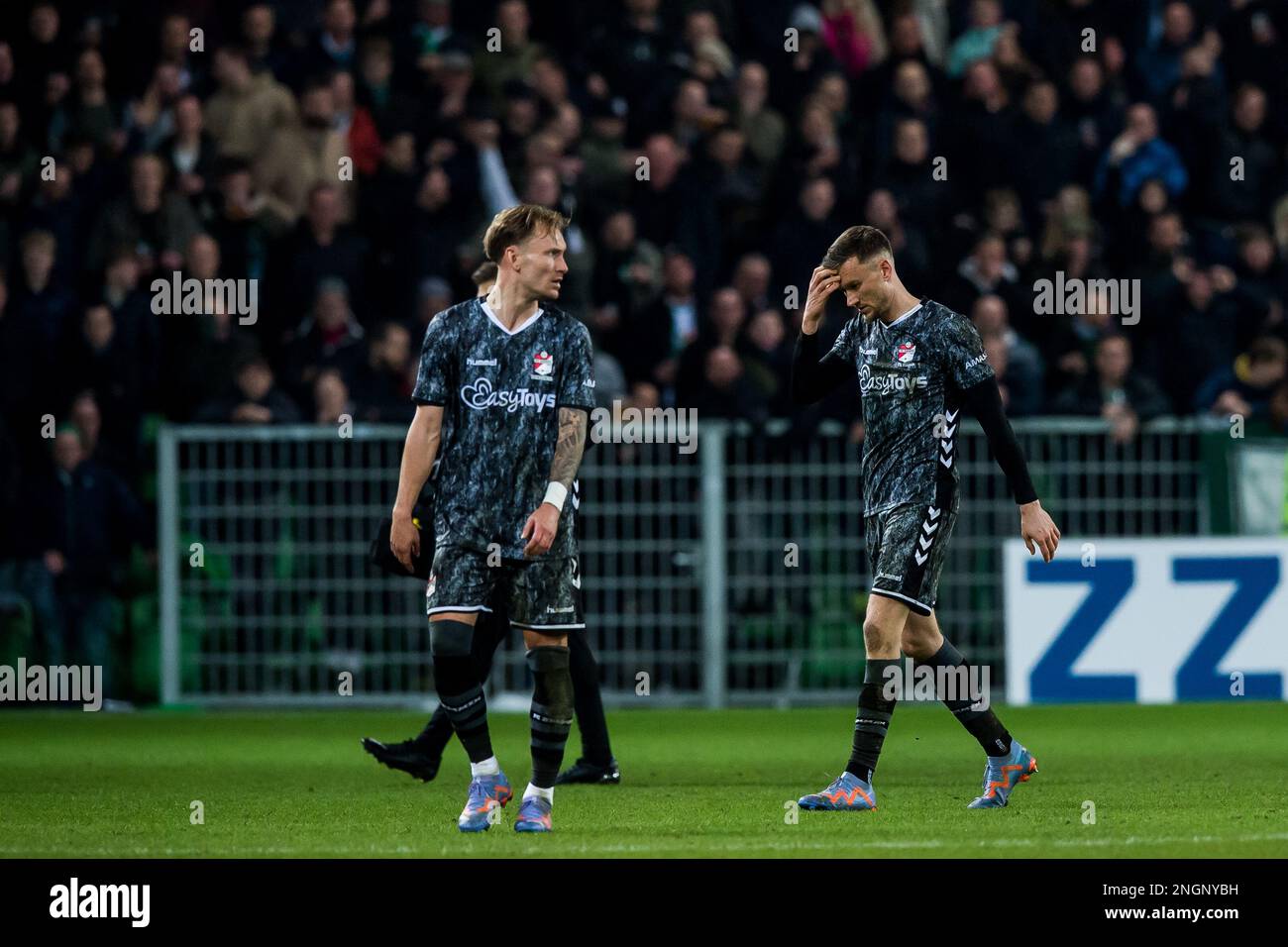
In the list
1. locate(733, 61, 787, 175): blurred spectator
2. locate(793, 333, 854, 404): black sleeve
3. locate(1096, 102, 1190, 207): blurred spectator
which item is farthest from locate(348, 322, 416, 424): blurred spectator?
locate(793, 333, 854, 404): black sleeve

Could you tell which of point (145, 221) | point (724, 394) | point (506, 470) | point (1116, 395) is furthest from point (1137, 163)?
point (506, 470)

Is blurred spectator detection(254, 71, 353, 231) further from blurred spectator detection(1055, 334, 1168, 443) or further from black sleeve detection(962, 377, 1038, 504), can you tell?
black sleeve detection(962, 377, 1038, 504)

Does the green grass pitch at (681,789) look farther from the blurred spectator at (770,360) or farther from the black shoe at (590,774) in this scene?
the blurred spectator at (770,360)

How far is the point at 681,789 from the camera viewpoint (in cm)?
1053

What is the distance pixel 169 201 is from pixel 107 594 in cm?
315

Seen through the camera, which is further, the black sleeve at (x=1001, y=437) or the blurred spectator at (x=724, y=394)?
the blurred spectator at (x=724, y=394)

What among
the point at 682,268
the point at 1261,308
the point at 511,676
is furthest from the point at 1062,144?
the point at 511,676

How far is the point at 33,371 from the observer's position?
15891mm

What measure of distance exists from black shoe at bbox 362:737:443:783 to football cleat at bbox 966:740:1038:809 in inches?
101

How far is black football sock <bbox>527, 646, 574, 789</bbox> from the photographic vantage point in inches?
342

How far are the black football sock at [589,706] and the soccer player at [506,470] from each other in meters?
1.94

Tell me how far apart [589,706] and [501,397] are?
2420 millimetres

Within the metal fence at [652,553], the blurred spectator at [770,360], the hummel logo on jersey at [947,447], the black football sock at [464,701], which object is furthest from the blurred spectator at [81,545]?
the hummel logo on jersey at [947,447]

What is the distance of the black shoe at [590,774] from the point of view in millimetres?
10719
